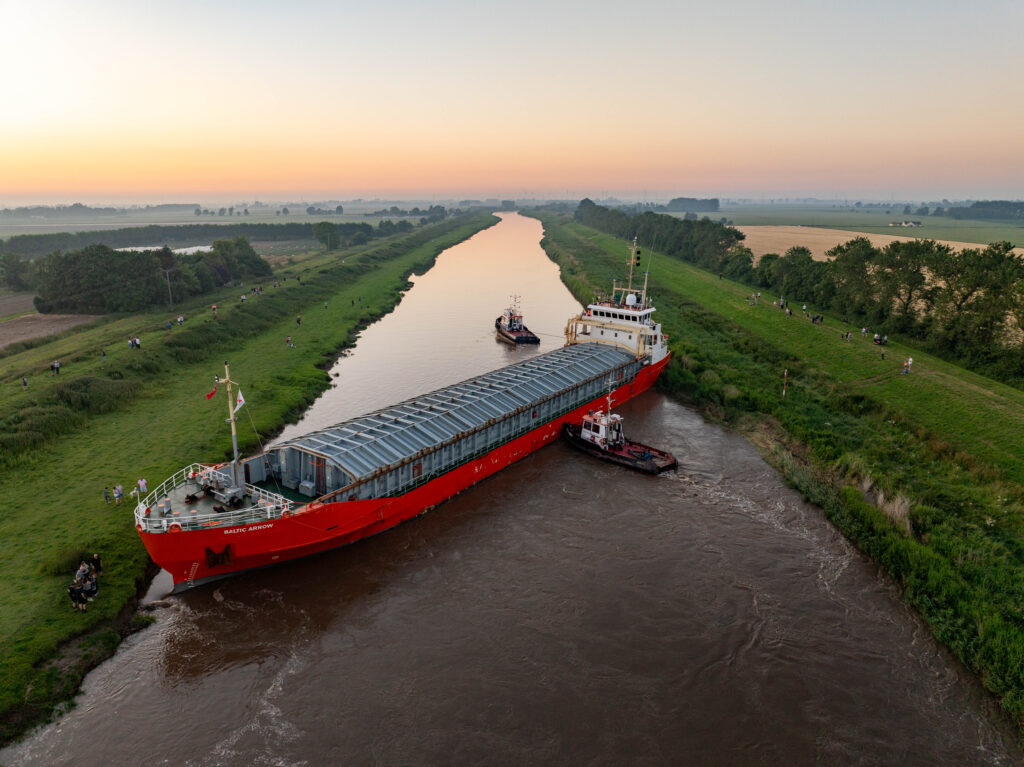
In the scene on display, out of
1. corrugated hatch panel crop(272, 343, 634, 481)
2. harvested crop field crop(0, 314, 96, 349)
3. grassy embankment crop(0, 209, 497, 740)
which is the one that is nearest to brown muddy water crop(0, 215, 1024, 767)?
grassy embankment crop(0, 209, 497, 740)

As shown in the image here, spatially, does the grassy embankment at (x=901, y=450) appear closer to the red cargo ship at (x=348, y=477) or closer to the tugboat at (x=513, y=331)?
the red cargo ship at (x=348, y=477)

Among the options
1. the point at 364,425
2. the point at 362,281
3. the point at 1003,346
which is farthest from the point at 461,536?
the point at 362,281

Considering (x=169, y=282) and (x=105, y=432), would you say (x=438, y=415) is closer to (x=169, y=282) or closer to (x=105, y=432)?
(x=105, y=432)

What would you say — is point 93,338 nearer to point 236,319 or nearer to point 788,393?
point 236,319

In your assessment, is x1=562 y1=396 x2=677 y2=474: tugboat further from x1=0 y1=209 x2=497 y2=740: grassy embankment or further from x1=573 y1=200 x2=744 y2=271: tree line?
x1=573 y1=200 x2=744 y2=271: tree line

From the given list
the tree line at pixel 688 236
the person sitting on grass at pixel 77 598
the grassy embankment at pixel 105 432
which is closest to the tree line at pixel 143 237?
the grassy embankment at pixel 105 432

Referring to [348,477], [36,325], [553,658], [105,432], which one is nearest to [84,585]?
[348,477]
